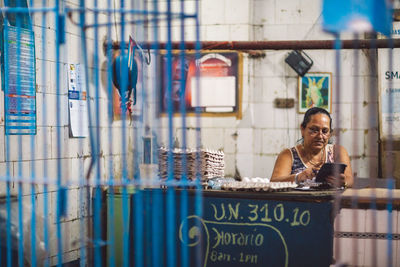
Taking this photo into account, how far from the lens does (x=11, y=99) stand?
126 inches

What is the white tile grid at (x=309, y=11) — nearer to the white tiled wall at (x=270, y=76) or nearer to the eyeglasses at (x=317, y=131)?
the white tiled wall at (x=270, y=76)

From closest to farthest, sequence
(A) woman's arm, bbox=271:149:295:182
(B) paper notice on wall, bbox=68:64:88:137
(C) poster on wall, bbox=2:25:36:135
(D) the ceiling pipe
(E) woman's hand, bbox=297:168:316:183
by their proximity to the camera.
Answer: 1. (C) poster on wall, bbox=2:25:36:135
2. (E) woman's hand, bbox=297:168:316:183
3. (A) woman's arm, bbox=271:149:295:182
4. (B) paper notice on wall, bbox=68:64:88:137
5. (D) the ceiling pipe

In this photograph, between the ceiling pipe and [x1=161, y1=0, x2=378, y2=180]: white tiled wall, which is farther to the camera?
[x1=161, y1=0, x2=378, y2=180]: white tiled wall

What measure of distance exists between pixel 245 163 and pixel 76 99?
190 centimetres

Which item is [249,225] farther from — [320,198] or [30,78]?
[30,78]

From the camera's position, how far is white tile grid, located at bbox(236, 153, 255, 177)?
5.11 metres

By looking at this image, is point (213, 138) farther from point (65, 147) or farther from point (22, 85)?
point (22, 85)

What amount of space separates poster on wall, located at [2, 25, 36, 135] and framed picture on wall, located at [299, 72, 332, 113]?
106 inches

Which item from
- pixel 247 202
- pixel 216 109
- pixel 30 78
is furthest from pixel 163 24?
pixel 247 202

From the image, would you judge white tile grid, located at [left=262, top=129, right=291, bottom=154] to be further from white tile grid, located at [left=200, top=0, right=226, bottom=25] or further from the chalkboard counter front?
the chalkboard counter front

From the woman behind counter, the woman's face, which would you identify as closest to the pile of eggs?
the woman behind counter

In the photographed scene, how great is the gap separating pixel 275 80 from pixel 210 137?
35.6 inches

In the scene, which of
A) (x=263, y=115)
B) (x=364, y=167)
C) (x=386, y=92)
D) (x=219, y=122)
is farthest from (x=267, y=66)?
(x=364, y=167)

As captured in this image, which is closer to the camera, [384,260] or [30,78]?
[384,260]
